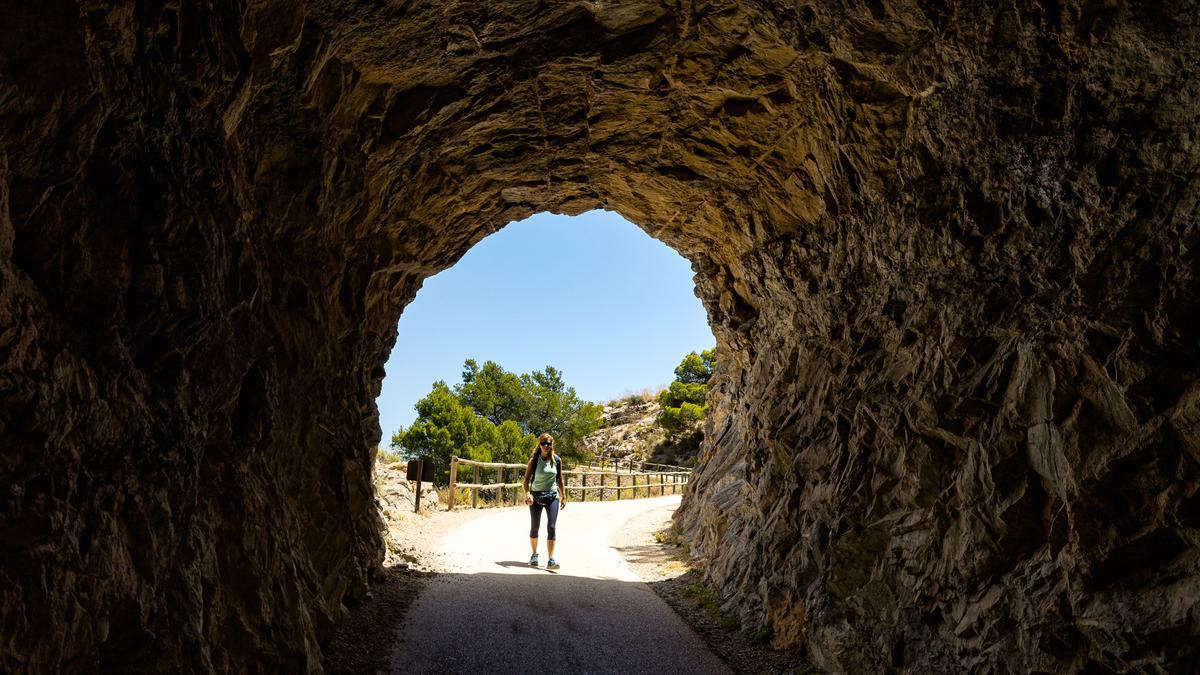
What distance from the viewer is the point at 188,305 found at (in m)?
3.79

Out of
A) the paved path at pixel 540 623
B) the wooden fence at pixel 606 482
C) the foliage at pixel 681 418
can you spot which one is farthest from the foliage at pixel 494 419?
the paved path at pixel 540 623

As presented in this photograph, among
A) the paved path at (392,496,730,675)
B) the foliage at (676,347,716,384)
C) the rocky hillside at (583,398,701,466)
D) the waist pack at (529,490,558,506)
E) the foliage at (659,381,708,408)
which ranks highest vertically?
the foliage at (676,347,716,384)

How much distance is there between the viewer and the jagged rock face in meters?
2.94

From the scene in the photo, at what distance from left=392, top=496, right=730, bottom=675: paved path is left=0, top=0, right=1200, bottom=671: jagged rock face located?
0.99 m

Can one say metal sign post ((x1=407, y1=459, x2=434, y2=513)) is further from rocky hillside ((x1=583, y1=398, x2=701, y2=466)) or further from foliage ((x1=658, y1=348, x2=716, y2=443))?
rocky hillside ((x1=583, y1=398, x2=701, y2=466))

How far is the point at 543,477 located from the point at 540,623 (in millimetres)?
3544

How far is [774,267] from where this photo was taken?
8.91 metres

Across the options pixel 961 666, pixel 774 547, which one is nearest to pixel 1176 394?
pixel 961 666

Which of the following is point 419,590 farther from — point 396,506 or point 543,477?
point 396,506

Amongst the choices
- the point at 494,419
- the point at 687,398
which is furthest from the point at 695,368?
the point at 494,419

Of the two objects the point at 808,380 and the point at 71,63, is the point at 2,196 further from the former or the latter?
the point at 808,380

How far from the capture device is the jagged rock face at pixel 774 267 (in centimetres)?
294

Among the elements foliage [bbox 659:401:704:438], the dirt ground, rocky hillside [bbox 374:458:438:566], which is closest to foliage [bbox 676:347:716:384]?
foliage [bbox 659:401:704:438]

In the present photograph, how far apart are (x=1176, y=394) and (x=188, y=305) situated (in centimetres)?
510
